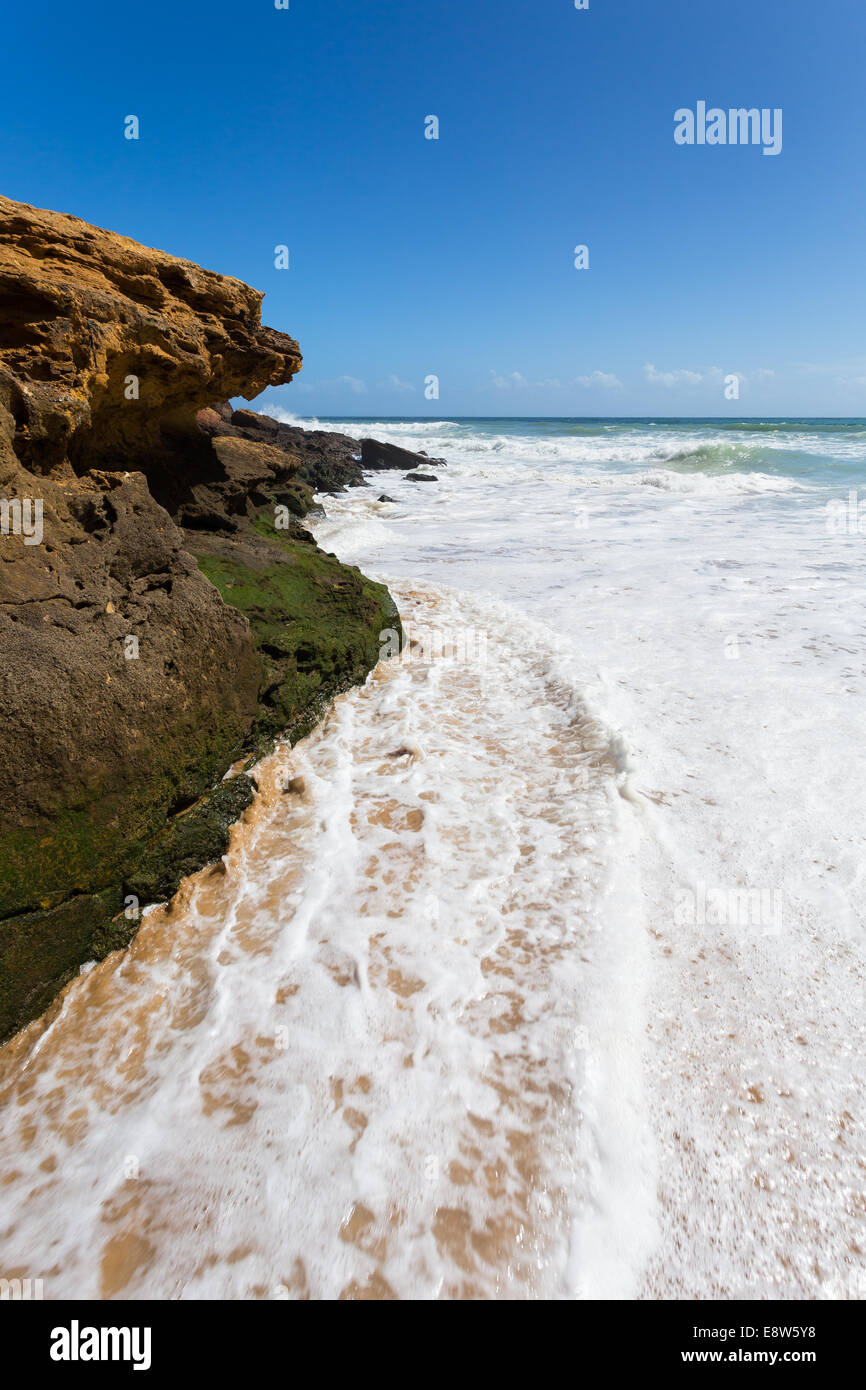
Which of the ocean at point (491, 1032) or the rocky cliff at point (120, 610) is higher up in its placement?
the rocky cliff at point (120, 610)

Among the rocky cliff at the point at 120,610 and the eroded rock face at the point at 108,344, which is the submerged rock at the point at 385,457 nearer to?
the eroded rock face at the point at 108,344

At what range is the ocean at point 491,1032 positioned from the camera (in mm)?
1723

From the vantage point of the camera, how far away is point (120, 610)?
10.5 feet

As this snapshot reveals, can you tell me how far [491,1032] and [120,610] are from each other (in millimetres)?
2516

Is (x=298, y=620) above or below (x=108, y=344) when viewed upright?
below

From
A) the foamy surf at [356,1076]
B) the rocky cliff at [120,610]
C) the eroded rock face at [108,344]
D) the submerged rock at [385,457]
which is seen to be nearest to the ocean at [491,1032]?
the foamy surf at [356,1076]

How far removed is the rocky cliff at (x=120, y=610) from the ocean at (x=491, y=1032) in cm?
26

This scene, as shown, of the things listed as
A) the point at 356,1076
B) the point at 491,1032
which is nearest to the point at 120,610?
the point at 356,1076

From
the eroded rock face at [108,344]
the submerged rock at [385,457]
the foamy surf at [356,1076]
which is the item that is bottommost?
the foamy surf at [356,1076]

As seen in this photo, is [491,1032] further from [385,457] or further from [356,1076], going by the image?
[385,457]

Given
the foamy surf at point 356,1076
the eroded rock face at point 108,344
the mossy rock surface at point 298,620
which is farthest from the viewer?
the mossy rock surface at point 298,620

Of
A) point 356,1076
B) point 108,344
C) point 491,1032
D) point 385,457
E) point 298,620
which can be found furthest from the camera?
point 385,457

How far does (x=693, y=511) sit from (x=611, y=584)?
793 centimetres
